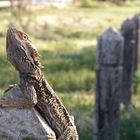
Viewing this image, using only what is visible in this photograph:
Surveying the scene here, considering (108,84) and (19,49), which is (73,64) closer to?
(108,84)

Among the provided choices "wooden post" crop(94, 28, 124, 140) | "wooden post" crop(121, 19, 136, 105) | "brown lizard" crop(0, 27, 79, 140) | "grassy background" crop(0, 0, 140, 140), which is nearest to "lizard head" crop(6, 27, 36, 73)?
"brown lizard" crop(0, 27, 79, 140)

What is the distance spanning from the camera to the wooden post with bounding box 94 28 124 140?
5.85m

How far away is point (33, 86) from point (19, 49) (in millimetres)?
187

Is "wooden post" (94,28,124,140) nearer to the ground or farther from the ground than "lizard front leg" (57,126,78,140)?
nearer to the ground

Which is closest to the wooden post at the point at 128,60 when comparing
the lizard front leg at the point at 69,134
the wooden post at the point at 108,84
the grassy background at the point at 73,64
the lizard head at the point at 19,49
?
the grassy background at the point at 73,64

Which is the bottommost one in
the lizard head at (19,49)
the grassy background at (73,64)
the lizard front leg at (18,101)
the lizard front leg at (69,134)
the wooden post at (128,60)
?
the grassy background at (73,64)

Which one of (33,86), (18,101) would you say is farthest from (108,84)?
(18,101)

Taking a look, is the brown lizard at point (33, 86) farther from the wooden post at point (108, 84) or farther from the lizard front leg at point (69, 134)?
the wooden post at point (108, 84)

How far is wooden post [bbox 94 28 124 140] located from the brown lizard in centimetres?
321

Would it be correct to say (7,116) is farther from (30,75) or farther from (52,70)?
(52,70)

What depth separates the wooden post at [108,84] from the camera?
585 cm

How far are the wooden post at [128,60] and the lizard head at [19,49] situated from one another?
6.24 metres

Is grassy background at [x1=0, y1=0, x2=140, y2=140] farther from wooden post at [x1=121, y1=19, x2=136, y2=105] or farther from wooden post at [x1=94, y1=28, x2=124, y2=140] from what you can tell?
wooden post at [x1=94, y1=28, x2=124, y2=140]

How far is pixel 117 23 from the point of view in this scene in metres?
23.5
